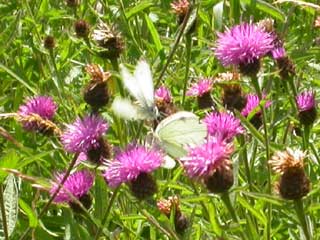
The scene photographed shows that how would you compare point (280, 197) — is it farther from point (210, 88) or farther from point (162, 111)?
point (210, 88)

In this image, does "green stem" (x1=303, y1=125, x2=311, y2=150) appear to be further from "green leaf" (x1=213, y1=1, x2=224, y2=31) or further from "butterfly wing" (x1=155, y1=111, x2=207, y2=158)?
"green leaf" (x1=213, y1=1, x2=224, y2=31)

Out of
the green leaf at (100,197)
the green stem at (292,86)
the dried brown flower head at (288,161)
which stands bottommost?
the green leaf at (100,197)

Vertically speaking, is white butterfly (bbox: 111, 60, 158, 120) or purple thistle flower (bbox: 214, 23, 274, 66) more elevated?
purple thistle flower (bbox: 214, 23, 274, 66)

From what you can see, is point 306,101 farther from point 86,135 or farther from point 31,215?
point 31,215

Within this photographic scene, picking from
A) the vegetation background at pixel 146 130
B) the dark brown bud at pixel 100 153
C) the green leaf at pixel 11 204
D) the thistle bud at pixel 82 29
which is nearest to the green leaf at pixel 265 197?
the vegetation background at pixel 146 130

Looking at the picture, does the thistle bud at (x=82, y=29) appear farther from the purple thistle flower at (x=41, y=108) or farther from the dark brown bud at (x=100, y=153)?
the dark brown bud at (x=100, y=153)

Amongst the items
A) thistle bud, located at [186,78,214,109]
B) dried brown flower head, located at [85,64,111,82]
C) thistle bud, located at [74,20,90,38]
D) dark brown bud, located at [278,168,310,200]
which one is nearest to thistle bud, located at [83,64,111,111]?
dried brown flower head, located at [85,64,111,82]

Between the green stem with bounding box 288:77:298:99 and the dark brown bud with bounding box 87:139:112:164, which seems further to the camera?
the green stem with bounding box 288:77:298:99

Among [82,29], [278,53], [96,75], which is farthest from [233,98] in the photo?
[82,29]
